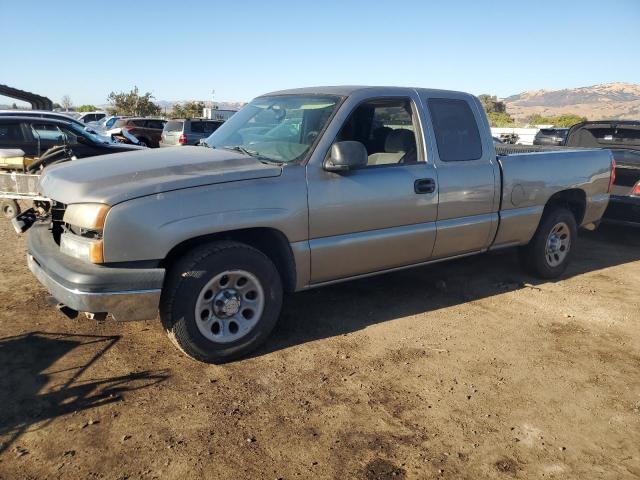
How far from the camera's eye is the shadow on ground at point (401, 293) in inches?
174

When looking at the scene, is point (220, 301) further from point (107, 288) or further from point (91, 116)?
point (91, 116)

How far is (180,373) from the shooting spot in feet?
11.7

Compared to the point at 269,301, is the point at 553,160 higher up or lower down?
higher up

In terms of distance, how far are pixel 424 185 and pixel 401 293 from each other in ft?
4.19

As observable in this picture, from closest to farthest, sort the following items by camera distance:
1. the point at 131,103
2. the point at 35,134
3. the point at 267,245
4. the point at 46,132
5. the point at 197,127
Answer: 1. the point at 267,245
2. the point at 35,134
3. the point at 46,132
4. the point at 197,127
5. the point at 131,103

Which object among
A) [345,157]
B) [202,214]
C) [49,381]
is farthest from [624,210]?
[49,381]

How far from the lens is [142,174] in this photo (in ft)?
11.5

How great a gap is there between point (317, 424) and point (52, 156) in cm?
449

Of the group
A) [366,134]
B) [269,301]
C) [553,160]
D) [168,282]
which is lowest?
[269,301]

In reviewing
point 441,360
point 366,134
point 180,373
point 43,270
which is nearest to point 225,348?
point 180,373

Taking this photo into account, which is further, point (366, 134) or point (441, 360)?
point (366, 134)

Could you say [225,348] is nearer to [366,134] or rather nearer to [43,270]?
[43,270]

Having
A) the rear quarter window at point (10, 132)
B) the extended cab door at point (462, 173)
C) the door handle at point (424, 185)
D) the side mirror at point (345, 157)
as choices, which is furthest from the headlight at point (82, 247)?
the rear quarter window at point (10, 132)

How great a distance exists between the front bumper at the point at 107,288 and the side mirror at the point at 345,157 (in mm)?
1437
